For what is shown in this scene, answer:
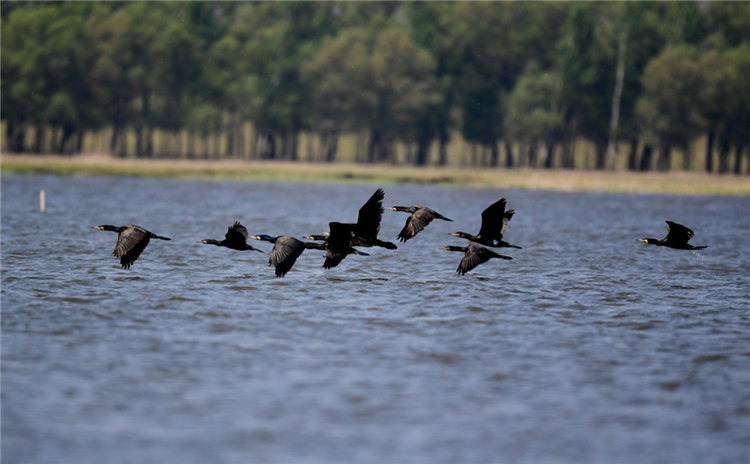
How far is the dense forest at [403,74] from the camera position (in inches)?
3856

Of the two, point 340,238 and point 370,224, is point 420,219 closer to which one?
point 370,224

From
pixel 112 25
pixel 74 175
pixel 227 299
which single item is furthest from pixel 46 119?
pixel 227 299

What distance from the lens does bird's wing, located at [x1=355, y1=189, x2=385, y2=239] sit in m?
18.4

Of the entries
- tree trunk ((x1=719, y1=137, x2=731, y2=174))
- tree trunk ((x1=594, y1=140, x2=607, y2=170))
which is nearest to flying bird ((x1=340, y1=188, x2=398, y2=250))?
tree trunk ((x1=719, y1=137, x2=731, y2=174))

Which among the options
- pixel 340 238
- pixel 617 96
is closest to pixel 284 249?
pixel 340 238

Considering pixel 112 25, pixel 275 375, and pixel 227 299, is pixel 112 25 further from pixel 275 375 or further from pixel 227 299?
pixel 275 375

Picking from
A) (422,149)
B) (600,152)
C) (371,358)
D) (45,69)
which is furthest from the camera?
(422,149)

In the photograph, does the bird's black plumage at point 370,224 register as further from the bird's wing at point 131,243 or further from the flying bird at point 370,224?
the bird's wing at point 131,243

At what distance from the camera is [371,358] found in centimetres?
1415

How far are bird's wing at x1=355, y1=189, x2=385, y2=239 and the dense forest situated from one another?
79753mm

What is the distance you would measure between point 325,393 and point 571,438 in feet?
9.93

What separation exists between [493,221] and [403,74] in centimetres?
9107

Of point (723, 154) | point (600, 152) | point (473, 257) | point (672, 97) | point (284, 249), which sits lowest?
point (473, 257)

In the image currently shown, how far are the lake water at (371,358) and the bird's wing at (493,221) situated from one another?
1306mm
